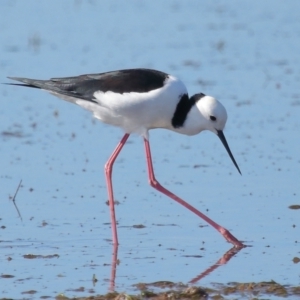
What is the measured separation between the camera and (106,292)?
19.6 feet

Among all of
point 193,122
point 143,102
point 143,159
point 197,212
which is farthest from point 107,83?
point 143,159

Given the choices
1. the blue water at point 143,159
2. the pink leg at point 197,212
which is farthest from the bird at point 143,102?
the blue water at point 143,159

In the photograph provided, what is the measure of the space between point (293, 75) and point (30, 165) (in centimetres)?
465

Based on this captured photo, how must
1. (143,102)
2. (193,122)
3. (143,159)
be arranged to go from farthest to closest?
1. (143,159)
2. (193,122)
3. (143,102)

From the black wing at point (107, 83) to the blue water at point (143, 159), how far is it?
3.17 ft

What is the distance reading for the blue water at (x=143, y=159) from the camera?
6.68 metres

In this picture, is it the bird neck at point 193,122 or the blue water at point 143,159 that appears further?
the bird neck at point 193,122

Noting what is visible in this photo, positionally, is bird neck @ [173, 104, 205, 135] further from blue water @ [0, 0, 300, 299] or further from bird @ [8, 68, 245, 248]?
blue water @ [0, 0, 300, 299]

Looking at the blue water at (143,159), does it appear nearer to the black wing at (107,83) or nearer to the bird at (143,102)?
the bird at (143,102)

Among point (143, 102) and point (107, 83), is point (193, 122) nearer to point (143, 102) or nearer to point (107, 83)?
point (143, 102)

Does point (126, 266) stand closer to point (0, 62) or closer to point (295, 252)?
point (295, 252)

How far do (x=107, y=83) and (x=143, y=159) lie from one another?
1978 millimetres

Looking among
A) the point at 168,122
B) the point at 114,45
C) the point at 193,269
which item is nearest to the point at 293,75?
the point at 114,45

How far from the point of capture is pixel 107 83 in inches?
297
